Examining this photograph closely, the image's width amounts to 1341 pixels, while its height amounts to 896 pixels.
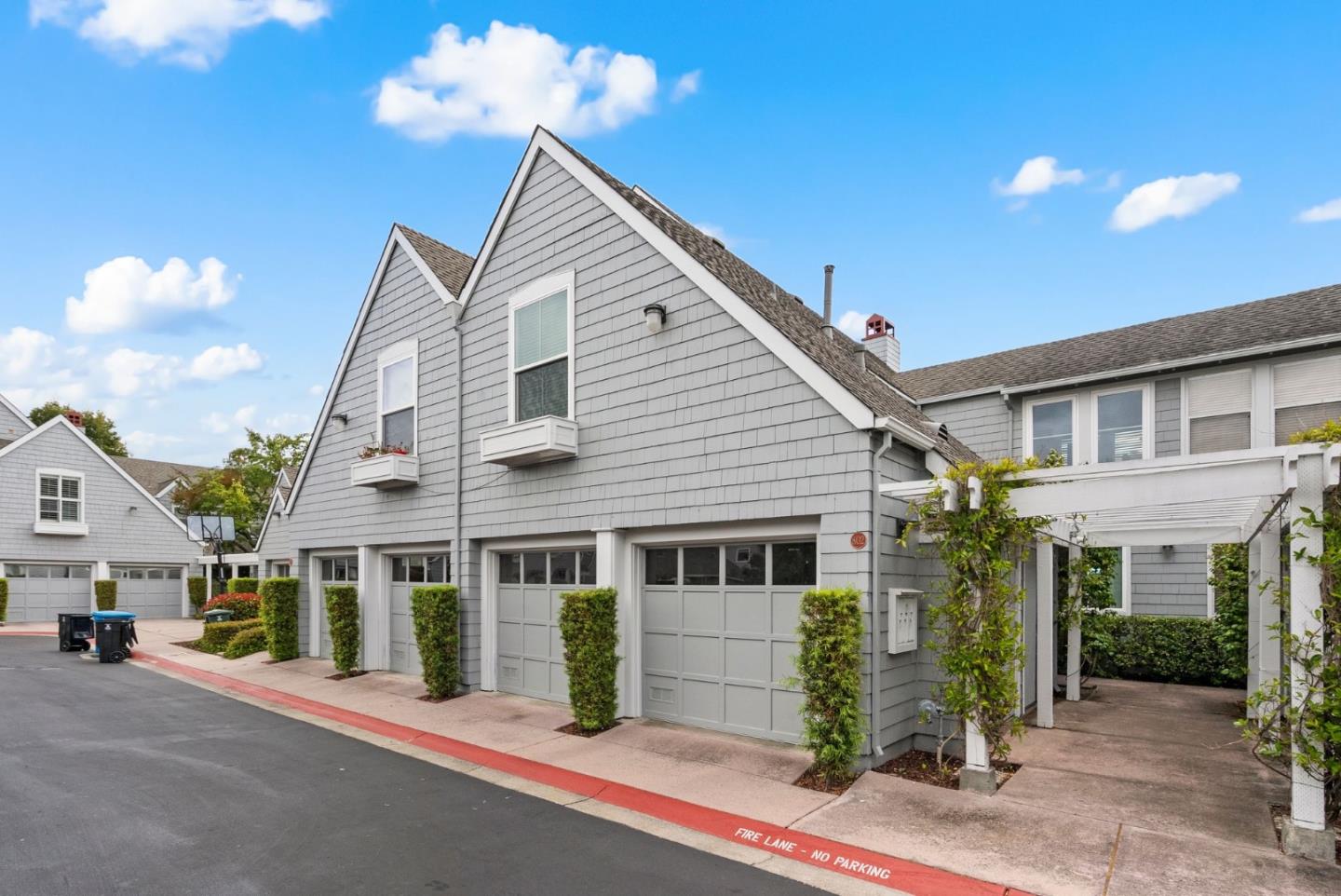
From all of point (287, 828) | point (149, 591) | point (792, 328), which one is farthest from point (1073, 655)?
point (149, 591)

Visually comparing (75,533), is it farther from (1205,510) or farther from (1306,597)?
(1306,597)

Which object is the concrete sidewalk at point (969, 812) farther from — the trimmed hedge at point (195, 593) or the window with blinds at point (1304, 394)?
the trimmed hedge at point (195, 593)

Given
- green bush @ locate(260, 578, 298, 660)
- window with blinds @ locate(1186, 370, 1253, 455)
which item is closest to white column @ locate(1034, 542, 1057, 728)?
window with blinds @ locate(1186, 370, 1253, 455)

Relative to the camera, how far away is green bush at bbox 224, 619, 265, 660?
15.6 meters

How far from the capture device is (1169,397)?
1238 cm

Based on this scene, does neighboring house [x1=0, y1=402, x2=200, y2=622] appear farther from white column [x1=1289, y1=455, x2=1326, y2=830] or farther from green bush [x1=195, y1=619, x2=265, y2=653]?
white column [x1=1289, y1=455, x2=1326, y2=830]

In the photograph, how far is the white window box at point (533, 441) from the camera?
9.16m

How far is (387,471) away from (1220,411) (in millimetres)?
13920

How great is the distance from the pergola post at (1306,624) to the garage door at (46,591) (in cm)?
3224

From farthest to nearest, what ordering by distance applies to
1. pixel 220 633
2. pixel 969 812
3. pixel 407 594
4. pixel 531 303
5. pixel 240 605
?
pixel 240 605
pixel 220 633
pixel 407 594
pixel 531 303
pixel 969 812

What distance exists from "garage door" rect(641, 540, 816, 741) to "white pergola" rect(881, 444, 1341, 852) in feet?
5.42

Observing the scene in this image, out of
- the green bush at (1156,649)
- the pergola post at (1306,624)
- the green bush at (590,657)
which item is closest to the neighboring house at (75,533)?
the green bush at (590,657)

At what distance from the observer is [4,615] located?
2302cm

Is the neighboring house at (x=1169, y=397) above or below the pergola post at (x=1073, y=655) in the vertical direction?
above
